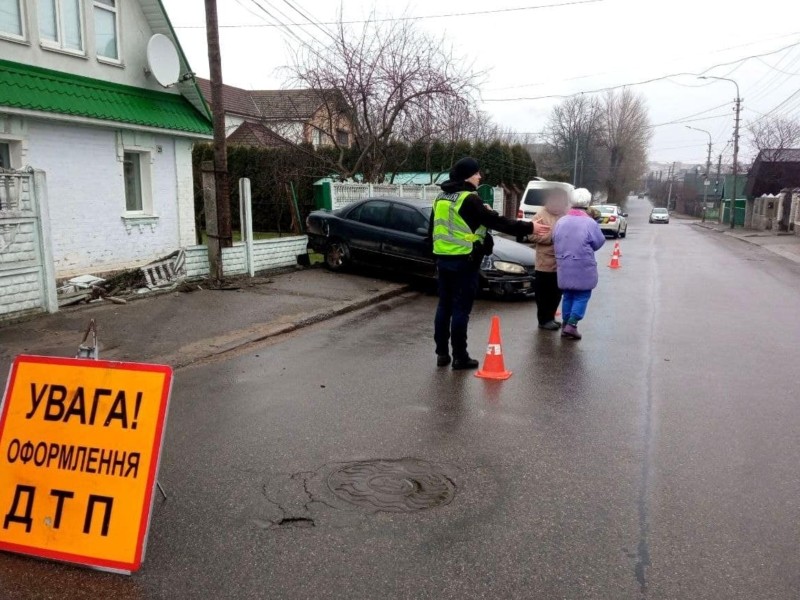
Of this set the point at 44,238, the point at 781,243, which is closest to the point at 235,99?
the point at 781,243

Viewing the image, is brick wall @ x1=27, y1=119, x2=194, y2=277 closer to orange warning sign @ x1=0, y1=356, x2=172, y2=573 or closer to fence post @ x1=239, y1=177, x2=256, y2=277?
fence post @ x1=239, y1=177, x2=256, y2=277

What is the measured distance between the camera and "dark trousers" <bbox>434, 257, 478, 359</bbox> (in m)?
6.23

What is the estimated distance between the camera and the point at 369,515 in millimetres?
3516

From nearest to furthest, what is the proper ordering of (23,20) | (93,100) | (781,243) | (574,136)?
1. (23,20)
2. (93,100)
3. (781,243)
4. (574,136)

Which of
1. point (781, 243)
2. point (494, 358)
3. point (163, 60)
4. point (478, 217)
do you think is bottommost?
point (781, 243)

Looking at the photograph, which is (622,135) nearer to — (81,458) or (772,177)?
(772,177)

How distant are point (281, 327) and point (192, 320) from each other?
46.0 inches

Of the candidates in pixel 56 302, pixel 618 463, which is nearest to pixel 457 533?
pixel 618 463

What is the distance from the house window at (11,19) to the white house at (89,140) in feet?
0.05

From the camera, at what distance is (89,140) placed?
11242 millimetres

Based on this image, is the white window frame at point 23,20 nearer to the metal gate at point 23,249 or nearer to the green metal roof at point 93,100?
the green metal roof at point 93,100

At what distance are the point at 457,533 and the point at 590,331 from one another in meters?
5.62

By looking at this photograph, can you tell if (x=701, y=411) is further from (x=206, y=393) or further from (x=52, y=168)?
(x=52, y=168)

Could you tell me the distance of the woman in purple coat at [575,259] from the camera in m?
7.67
